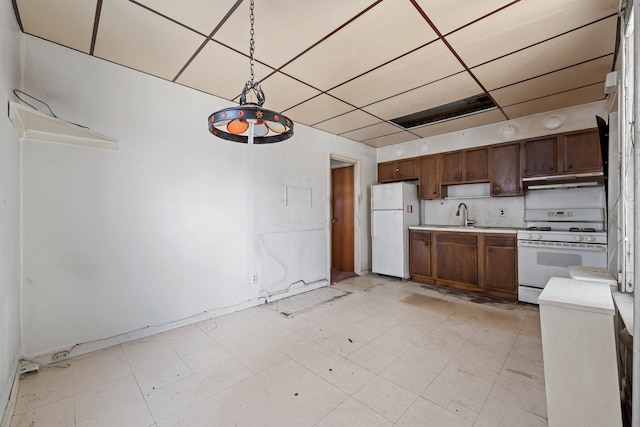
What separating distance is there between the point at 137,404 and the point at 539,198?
504cm

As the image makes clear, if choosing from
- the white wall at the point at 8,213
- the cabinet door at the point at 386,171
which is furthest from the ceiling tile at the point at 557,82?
the white wall at the point at 8,213

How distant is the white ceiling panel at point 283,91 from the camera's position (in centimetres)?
274

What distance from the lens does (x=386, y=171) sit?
528cm

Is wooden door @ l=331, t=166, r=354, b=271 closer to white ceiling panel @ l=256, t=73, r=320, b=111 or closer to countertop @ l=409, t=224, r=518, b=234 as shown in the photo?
countertop @ l=409, t=224, r=518, b=234

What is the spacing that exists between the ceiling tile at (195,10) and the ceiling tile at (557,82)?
2.96m

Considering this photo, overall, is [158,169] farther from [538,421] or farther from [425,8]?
[538,421]

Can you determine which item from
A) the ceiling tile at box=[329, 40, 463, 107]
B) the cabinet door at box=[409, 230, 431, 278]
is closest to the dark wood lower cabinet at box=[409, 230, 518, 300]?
the cabinet door at box=[409, 230, 431, 278]

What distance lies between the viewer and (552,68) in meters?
2.52

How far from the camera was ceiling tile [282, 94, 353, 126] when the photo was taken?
10.7ft

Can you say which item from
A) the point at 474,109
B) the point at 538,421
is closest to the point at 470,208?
the point at 474,109

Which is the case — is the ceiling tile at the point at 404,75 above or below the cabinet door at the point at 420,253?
above

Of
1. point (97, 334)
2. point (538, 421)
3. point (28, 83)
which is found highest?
point (28, 83)

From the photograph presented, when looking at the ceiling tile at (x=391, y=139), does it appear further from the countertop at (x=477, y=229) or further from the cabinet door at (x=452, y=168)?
the countertop at (x=477, y=229)

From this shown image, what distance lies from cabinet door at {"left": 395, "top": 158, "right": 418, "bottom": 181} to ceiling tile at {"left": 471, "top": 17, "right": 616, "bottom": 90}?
2099mm
